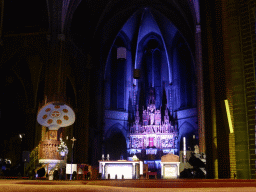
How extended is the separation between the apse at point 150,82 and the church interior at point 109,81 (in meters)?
0.08

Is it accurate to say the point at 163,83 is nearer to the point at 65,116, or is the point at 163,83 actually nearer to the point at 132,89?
the point at 132,89

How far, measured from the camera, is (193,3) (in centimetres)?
1867

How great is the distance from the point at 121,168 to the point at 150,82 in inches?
563

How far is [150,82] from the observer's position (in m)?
27.8

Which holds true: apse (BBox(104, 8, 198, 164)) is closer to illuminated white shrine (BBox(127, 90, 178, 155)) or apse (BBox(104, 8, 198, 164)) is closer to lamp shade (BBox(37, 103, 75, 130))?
illuminated white shrine (BBox(127, 90, 178, 155))

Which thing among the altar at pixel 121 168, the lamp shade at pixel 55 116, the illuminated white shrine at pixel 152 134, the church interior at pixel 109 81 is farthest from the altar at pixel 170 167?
the illuminated white shrine at pixel 152 134

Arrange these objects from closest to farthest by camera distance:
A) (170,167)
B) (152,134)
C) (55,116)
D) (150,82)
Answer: (170,167) < (55,116) < (152,134) < (150,82)

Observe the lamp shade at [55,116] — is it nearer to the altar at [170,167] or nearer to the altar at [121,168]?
the altar at [121,168]

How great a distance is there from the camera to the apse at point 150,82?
24.3 metres

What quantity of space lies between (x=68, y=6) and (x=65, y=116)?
6817 millimetres

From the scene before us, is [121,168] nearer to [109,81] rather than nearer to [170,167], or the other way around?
[170,167]

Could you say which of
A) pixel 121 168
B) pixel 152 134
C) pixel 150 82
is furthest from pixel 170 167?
pixel 150 82

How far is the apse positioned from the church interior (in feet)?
0.27

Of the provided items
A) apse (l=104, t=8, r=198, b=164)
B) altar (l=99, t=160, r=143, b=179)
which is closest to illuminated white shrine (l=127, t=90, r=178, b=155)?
apse (l=104, t=8, r=198, b=164)
